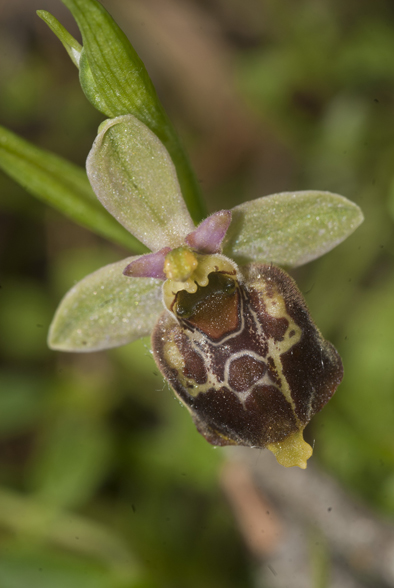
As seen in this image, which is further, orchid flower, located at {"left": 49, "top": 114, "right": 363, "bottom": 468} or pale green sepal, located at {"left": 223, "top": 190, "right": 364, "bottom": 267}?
pale green sepal, located at {"left": 223, "top": 190, "right": 364, "bottom": 267}

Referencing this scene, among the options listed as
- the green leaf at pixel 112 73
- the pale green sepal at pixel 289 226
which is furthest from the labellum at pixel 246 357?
the green leaf at pixel 112 73

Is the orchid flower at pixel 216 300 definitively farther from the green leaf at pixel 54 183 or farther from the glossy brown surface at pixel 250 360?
the green leaf at pixel 54 183

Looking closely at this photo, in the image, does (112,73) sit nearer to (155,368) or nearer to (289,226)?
(289,226)

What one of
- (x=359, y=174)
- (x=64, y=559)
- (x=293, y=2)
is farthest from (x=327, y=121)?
(x=64, y=559)

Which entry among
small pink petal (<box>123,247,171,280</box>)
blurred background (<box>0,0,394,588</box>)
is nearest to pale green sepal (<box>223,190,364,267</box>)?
small pink petal (<box>123,247,171,280</box>)

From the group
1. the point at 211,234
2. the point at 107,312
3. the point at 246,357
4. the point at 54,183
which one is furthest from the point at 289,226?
the point at 54,183

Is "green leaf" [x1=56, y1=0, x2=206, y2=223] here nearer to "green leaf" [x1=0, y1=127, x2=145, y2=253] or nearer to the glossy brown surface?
"green leaf" [x1=0, y1=127, x2=145, y2=253]
